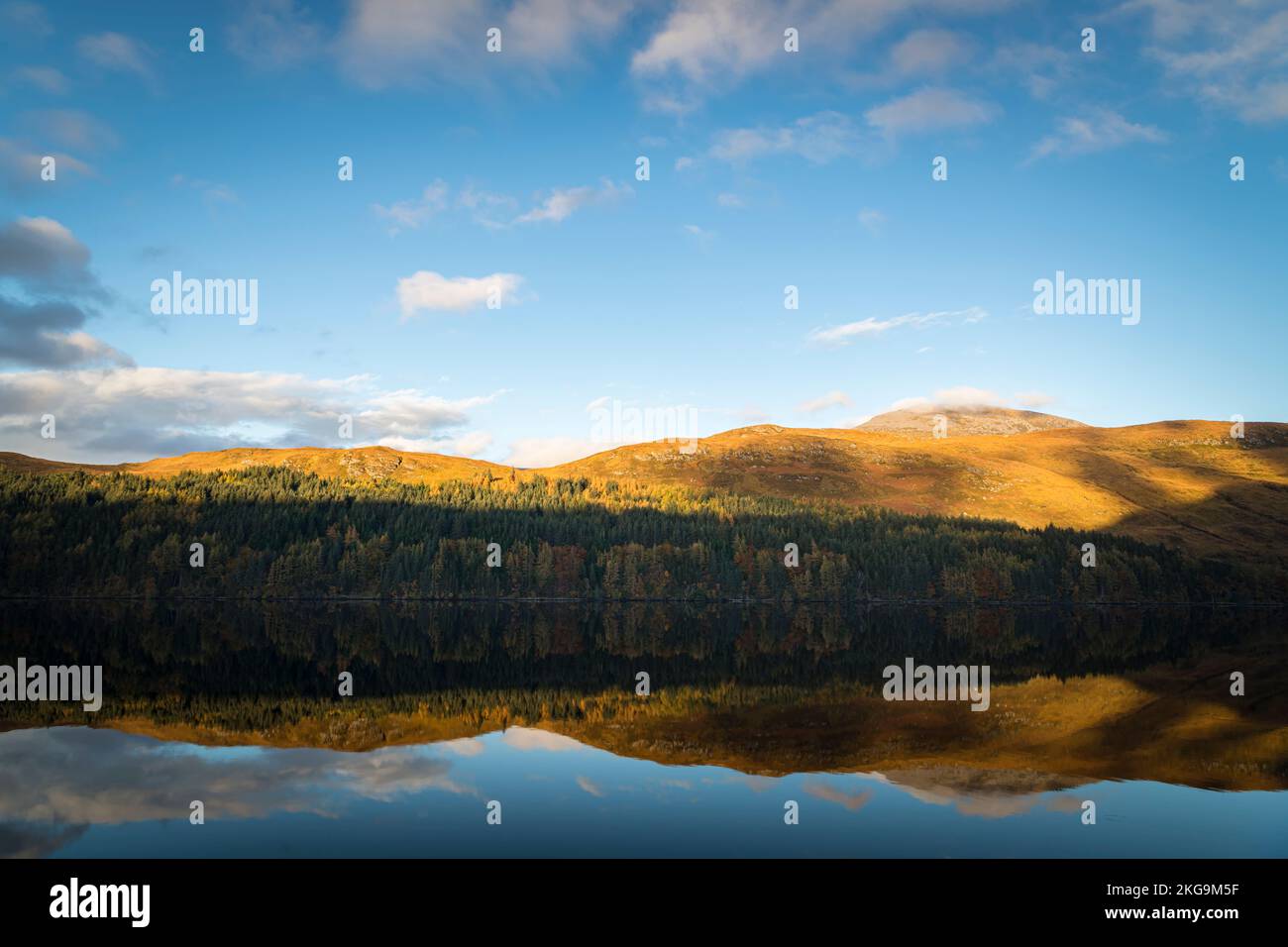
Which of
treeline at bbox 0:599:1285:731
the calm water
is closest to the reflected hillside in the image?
the calm water

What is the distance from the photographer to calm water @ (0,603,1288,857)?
19.6 metres

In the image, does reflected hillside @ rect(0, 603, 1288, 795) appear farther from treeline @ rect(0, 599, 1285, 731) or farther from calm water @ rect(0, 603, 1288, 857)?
treeline @ rect(0, 599, 1285, 731)

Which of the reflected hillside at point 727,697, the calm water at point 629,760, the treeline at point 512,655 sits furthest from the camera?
the treeline at point 512,655

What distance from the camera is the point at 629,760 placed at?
1112 inches

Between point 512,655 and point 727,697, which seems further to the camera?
point 512,655

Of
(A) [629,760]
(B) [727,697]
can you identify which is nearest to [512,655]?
(B) [727,697]

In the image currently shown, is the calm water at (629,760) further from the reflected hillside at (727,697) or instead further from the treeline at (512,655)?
the treeline at (512,655)

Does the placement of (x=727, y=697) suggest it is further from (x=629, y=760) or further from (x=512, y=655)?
(x=512, y=655)

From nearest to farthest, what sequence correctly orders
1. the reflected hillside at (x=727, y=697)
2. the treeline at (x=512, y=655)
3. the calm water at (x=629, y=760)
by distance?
the calm water at (x=629, y=760)
the reflected hillside at (x=727, y=697)
the treeline at (x=512, y=655)

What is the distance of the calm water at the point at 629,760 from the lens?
771 inches

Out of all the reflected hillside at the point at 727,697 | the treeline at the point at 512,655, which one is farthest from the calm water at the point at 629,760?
the treeline at the point at 512,655
